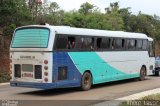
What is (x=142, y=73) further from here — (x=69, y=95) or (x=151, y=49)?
(x=69, y=95)

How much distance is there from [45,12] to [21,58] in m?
20.1

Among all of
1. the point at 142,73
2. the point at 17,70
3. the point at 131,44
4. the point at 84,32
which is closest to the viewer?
the point at 17,70

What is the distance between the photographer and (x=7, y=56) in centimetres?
3198

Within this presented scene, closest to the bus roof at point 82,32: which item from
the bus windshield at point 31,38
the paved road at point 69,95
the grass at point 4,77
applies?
the bus windshield at point 31,38

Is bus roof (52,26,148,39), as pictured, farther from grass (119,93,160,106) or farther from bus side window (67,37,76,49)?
grass (119,93,160,106)

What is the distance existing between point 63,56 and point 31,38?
5.09ft

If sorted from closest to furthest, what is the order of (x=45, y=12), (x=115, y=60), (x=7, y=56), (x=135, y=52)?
(x=115, y=60) → (x=135, y=52) → (x=7, y=56) → (x=45, y=12)

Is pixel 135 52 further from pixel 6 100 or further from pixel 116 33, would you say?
pixel 6 100

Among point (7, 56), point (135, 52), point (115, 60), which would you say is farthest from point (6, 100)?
point (7, 56)

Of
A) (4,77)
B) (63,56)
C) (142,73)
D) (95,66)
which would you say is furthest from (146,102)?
(4,77)

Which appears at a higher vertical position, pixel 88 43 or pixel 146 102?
pixel 88 43

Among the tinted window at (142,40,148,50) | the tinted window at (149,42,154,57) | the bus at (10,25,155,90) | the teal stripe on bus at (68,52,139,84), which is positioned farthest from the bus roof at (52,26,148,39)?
the tinted window at (149,42,154,57)

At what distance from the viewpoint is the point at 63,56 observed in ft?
61.7

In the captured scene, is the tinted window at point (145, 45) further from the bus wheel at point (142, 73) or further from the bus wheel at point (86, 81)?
the bus wheel at point (86, 81)
